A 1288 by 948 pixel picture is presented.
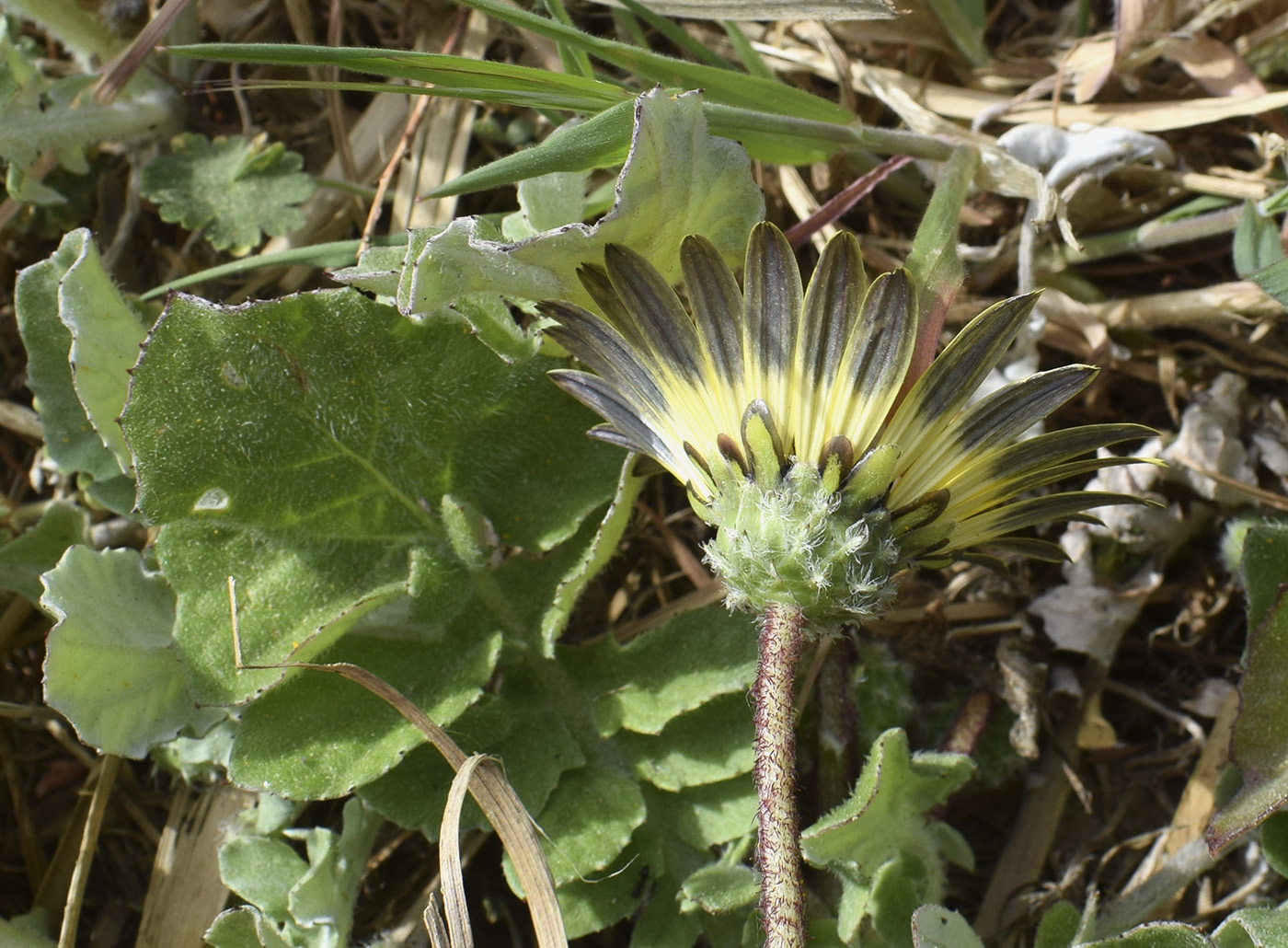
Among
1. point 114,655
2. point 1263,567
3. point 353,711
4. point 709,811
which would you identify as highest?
point 1263,567

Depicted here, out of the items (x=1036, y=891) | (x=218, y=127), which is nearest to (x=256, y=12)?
(x=218, y=127)

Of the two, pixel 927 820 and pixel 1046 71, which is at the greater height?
pixel 1046 71

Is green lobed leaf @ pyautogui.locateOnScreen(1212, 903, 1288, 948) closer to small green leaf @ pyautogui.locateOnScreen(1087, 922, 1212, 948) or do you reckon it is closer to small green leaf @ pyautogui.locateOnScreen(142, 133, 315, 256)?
small green leaf @ pyautogui.locateOnScreen(1087, 922, 1212, 948)

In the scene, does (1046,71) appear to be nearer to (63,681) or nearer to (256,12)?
(256,12)

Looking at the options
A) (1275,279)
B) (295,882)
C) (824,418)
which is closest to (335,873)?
(295,882)

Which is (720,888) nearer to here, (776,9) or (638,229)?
(638,229)

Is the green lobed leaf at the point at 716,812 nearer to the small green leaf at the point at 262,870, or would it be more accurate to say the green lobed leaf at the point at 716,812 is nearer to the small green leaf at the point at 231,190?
the small green leaf at the point at 262,870
